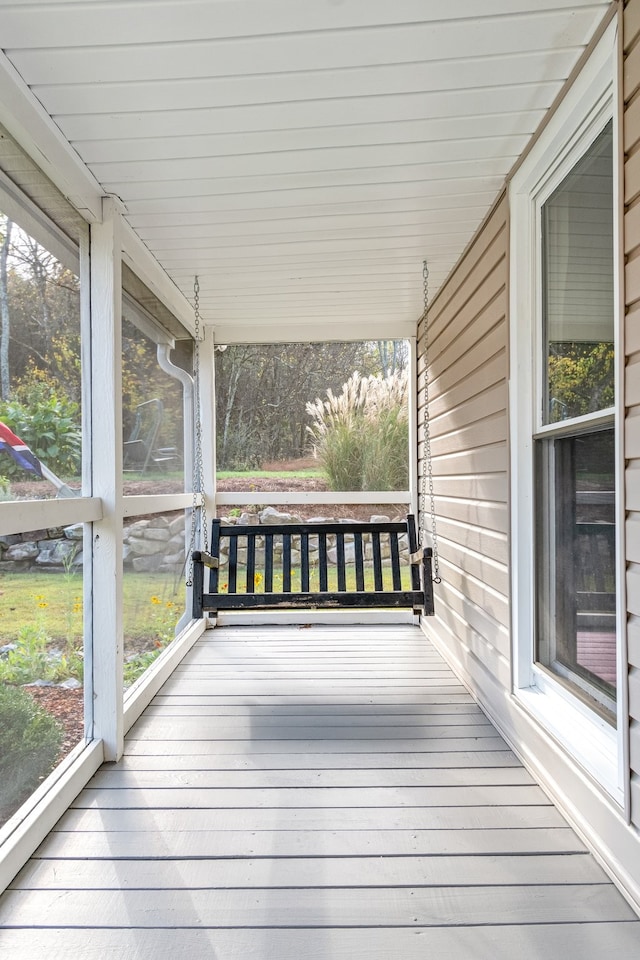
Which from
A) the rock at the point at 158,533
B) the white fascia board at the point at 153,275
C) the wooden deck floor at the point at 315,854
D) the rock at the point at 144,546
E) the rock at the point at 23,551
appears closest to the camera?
the wooden deck floor at the point at 315,854

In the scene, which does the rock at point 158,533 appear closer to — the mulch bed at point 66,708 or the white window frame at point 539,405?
the mulch bed at point 66,708

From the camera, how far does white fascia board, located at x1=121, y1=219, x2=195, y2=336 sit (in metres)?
2.48

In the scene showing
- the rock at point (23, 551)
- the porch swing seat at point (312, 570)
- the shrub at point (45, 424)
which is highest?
the shrub at point (45, 424)

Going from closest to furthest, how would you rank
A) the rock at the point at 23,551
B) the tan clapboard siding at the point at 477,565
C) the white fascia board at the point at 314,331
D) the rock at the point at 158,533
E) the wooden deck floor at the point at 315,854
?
1. the wooden deck floor at the point at 315,854
2. the rock at the point at 23,551
3. the tan clapboard siding at the point at 477,565
4. the rock at the point at 158,533
5. the white fascia board at the point at 314,331

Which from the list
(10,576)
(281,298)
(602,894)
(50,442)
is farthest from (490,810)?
(281,298)

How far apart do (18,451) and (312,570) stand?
2881 millimetres

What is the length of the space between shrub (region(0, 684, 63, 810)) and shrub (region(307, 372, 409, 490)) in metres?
2.76

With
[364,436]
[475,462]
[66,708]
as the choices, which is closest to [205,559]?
[66,708]

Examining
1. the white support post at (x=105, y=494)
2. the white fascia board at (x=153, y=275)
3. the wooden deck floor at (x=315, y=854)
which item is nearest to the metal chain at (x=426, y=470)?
the wooden deck floor at (x=315, y=854)

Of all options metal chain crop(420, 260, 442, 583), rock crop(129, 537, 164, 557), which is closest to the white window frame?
metal chain crop(420, 260, 442, 583)

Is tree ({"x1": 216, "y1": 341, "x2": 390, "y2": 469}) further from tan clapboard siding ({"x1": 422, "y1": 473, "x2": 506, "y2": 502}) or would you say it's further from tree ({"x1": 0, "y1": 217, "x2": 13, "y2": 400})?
tree ({"x1": 0, "y1": 217, "x2": 13, "y2": 400})

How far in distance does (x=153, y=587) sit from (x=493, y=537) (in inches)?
70.5

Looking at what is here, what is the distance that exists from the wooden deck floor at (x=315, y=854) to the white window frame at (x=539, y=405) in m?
0.26

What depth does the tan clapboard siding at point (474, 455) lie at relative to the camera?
2.26 metres
